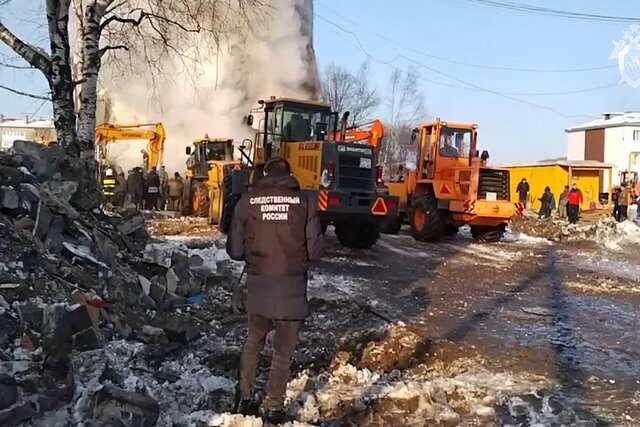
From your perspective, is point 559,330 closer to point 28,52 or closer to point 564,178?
point 28,52

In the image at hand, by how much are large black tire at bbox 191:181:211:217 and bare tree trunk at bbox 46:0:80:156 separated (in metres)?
9.74

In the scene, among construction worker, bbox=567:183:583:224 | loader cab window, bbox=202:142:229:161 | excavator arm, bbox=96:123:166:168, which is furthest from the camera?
excavator arm, bbox=96:123:166:168

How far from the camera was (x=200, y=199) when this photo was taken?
22.4m

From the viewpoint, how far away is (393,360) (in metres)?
6.37

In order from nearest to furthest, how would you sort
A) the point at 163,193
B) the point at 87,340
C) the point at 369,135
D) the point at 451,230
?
the point at 87,340
the point at 369,135
the point at 451,230
the point at 163,193

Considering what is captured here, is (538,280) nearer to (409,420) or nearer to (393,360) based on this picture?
(393,360)

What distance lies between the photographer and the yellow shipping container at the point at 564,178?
36781 mm

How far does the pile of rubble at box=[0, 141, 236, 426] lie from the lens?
4336 mm

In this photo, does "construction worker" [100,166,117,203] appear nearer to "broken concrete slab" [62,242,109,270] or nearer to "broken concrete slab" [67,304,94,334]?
"broken concrete slab" [62,242,109,270]

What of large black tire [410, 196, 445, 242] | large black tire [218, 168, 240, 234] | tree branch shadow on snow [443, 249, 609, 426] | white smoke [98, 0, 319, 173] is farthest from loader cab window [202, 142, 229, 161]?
tree branch shadow on snow [443, 249, 609, 426]

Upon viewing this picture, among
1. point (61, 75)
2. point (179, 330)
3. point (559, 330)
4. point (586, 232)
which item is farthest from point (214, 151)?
point (179, 330)

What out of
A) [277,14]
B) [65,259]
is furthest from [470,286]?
[277,14]

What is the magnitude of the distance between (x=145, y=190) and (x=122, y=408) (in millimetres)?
19945

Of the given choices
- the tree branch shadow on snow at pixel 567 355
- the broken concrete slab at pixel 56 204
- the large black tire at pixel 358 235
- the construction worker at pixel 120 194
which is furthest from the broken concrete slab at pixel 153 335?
the construction worker at pixel 120 194
